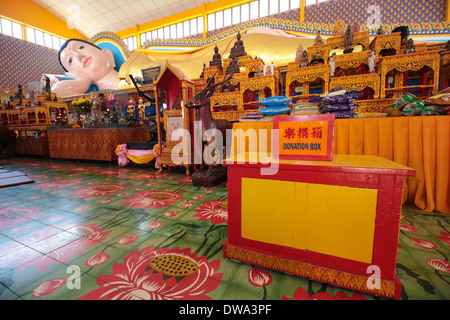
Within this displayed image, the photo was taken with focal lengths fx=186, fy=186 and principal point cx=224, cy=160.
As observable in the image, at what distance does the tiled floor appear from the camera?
2.89ft

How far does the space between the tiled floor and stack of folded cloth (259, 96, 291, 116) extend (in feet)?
3.85

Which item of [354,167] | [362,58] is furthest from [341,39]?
[354,167]

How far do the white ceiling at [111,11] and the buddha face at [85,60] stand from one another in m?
2.36

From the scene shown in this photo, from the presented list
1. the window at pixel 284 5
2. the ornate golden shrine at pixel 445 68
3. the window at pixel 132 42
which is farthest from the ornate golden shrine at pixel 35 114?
the ornate golden shrine at pixel 445 68

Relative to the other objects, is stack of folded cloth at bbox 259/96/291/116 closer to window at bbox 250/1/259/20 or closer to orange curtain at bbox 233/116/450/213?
orange curtain at bbox 233/116/450/213

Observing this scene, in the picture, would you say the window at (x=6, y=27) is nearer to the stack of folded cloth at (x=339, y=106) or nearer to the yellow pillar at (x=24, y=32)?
the yellow pillar at (x=24, y=32)

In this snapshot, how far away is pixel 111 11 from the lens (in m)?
10.4

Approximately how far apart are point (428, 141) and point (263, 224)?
1901 millimetres

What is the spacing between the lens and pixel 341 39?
11.5ft

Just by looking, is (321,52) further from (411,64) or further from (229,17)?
(229,17)

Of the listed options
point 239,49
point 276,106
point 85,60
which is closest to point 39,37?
point 85,60

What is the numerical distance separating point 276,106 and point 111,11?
1317cm

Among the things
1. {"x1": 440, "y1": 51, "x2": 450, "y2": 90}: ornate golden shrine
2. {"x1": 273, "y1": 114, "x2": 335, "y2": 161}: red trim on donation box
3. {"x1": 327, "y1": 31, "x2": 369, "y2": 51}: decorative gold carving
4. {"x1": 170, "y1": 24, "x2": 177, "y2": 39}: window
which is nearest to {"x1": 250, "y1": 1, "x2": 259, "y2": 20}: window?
{"x1": 170, "y1": 24, "x2": 177, "y2": 39}: window
